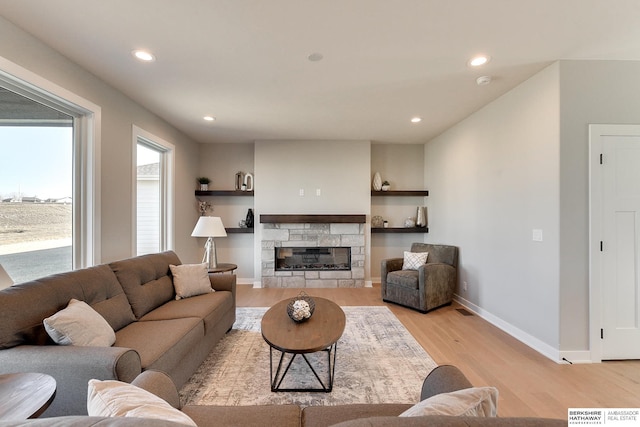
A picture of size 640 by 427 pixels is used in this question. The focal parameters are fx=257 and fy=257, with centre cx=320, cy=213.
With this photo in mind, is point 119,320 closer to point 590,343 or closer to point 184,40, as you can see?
point 184,40

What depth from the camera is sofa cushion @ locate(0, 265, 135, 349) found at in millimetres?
1385

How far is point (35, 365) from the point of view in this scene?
50.7 inches

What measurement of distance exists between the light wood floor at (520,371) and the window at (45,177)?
349 cm

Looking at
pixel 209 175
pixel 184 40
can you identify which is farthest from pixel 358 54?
pixel 209 175

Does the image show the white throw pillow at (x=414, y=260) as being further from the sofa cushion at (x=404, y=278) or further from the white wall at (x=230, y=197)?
the white wall at (x=230, y=197)

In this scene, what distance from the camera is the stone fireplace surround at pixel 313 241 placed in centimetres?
461

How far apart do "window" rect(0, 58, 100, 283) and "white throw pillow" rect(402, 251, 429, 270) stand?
389cm

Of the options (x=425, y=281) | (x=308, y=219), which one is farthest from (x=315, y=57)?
(x=425, y=281)

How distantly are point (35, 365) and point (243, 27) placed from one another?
7.65 ft

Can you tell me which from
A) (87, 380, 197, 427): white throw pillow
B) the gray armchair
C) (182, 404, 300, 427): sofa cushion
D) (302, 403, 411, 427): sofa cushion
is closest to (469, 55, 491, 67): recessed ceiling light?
the gray armchair

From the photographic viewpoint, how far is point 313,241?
469 cm

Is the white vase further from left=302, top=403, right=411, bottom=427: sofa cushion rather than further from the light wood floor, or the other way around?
left=302, top=403, right=411, bottom=427: sofa cushion

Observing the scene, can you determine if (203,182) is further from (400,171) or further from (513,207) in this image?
(513,207)

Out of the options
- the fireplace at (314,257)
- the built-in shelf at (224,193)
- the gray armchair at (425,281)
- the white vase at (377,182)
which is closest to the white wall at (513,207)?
the gray armchair at (425,281)
